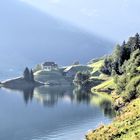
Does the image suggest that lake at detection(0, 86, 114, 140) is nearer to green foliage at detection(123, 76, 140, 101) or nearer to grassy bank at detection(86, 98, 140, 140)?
green foliage at detection(123, 76, 140, 101)

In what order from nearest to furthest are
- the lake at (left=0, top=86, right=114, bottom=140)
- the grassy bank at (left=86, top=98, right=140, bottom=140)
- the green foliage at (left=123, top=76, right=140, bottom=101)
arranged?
1. the grassy bank at (left=86, top=98, right=140, bottom=140)
2. the lake at (left=0, top=86, right=114, bottom=140)
3. the green foliage at (left=123, top=76, right=140, bottom=101)

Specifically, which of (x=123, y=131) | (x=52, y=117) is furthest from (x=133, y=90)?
(x=123, y=131)

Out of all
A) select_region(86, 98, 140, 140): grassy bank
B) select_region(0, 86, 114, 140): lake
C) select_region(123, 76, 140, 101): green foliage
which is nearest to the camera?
select_region(86, 98, 140, 140): grassy bank

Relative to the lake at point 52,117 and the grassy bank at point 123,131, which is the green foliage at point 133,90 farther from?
the grassy bank at point 123,131

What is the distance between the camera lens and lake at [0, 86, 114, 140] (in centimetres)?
9762

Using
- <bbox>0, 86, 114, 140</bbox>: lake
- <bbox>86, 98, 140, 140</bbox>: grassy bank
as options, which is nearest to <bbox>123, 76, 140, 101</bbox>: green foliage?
A: <bbox>0, 86, 114, 140</bbox>: lake

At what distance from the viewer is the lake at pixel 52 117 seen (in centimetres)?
9762

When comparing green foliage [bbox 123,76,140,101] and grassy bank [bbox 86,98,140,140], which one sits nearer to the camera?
grassy bank [bbox 86,98,140,140]

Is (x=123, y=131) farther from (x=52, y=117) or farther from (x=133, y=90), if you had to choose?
(x=52, y=117)

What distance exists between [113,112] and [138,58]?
118 ft

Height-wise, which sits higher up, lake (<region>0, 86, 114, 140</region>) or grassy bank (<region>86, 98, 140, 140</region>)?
grassy bank (<region>86, 98, 140, 140</region>)

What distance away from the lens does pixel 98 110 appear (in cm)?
13838

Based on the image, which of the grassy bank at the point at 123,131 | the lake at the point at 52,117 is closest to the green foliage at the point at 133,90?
the lake at the point at 52,117

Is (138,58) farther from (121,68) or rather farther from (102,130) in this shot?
(102,130)
